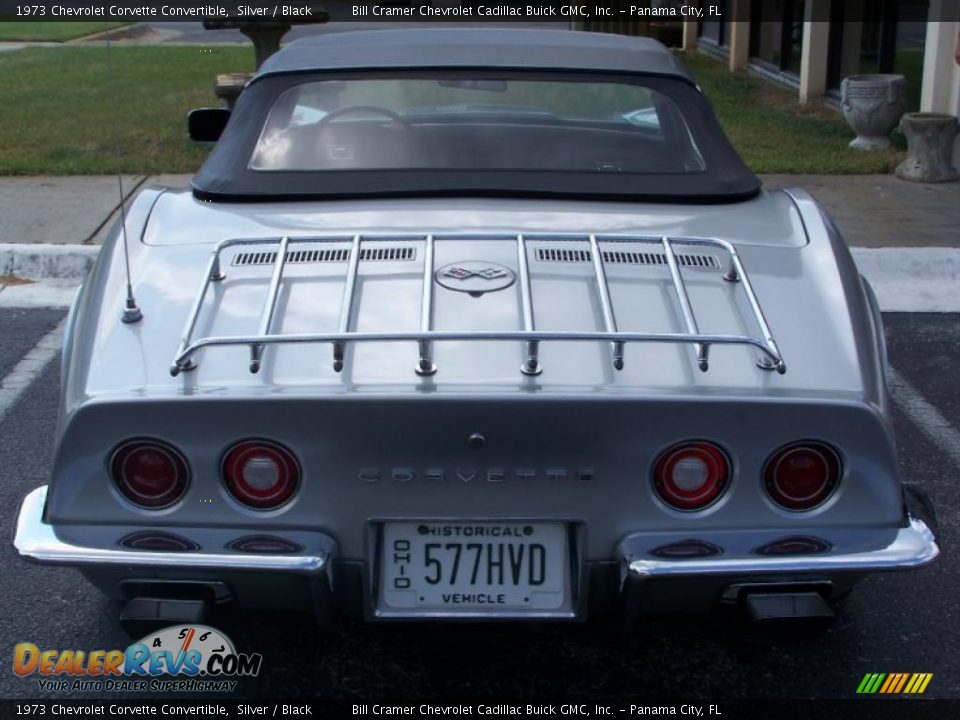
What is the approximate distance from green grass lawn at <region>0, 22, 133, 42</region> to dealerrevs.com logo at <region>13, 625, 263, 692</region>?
1861 cm

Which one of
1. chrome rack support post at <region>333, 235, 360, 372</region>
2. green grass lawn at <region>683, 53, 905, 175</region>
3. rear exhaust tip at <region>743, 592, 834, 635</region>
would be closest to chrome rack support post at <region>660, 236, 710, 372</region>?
rear exhaust tip at <region>743, 592, 834, 635</region>

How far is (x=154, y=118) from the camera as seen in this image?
1084 centimetres

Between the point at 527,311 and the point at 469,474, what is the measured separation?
1.27ft

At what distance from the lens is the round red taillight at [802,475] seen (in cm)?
238

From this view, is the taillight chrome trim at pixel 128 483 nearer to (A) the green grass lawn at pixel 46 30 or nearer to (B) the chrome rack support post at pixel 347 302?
(B) the chrome rack support post at pixel 347 302

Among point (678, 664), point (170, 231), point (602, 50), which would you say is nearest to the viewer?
point (678, 664)

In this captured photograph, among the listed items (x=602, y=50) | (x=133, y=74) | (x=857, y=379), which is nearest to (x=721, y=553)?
(x=857, y=379)

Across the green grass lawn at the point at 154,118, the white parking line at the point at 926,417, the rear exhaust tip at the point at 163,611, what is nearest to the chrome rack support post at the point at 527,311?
the rear exhaust tip at the point at 163,611

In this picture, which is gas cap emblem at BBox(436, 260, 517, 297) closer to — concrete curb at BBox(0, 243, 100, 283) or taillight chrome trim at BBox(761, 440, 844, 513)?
taillight chrome trim at BBox(761, 440, 844, 513)

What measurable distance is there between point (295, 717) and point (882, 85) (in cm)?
821

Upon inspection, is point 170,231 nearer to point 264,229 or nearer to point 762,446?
point 264,229

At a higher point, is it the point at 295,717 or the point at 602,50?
the point at 602,50

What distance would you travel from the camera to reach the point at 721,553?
94.3 inches

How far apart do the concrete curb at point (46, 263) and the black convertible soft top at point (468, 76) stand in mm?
3001
